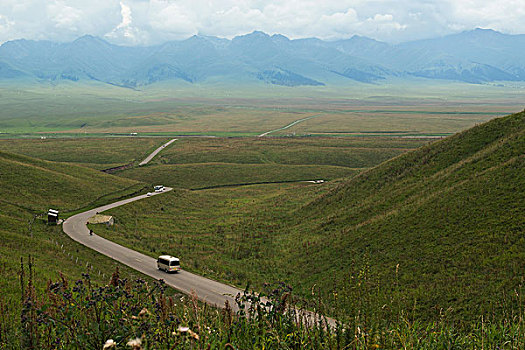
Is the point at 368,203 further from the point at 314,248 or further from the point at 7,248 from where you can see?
the point at 7,248

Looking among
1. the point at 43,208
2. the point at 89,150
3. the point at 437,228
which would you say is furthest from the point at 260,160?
the point at 437,228

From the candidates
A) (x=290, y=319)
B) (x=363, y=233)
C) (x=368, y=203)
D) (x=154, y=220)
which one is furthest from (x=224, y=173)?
(x=290, y=319)

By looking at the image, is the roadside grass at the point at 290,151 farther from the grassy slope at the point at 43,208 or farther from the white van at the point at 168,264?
the white van at the point at 168,264

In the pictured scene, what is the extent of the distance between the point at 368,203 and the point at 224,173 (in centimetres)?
5861

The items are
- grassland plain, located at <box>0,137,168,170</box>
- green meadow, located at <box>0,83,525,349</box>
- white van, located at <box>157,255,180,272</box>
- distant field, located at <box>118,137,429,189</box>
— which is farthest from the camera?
grassland plain, located at <box>0,137,168,170</box>

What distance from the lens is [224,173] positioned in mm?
101625

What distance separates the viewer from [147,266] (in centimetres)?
3578

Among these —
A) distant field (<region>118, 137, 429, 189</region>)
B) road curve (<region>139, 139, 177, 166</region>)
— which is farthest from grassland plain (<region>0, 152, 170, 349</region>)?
road curve (<region>139, 139, 177, 166</region>)

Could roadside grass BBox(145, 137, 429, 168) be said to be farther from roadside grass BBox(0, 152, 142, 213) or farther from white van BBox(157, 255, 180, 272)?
white van BBox(157, 255, 180, 272)

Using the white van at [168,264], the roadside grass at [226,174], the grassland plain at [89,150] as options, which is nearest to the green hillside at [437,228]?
the white van at [168,264]

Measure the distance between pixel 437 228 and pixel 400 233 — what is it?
3.02 metres

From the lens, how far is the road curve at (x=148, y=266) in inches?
1114

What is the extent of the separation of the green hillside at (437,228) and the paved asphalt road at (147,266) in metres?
6.76

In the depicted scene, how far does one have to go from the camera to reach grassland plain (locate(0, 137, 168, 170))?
394 feet
